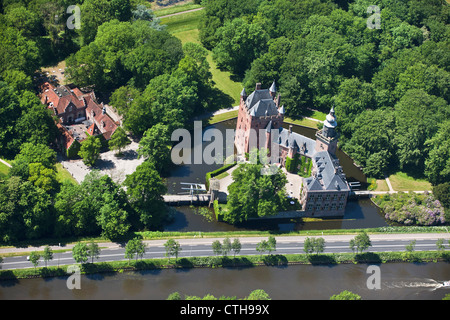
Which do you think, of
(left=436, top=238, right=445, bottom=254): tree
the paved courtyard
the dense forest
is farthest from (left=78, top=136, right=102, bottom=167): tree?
(left=436, top=238, right=445, bottom=254): tree

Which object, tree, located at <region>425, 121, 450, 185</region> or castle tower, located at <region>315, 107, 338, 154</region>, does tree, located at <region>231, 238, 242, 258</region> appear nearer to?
castle tower, located at <region>315, 107, 338, 154</region>

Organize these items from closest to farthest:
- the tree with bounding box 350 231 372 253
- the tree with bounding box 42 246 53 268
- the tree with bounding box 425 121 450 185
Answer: the tree with bounding box 42 246 53 268
the tree with bounding box 350 231 372 253
the tree with bounding box 425 121 450 185

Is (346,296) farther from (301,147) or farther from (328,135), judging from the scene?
(301,147)

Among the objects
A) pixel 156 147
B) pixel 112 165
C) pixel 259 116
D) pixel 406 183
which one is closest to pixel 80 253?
pixel 112 165

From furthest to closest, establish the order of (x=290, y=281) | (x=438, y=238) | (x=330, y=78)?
1. (x=330, y=78)
2. (x=438, y=238)
3. (x=290, y=281)

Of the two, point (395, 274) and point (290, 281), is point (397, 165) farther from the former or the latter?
point (290, 281)

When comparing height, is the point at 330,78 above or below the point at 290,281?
above

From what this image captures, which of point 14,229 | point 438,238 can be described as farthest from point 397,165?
point 14,229
